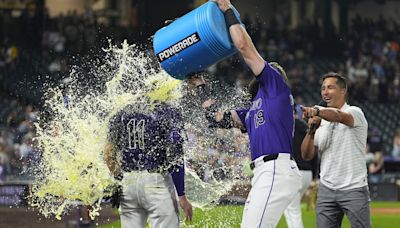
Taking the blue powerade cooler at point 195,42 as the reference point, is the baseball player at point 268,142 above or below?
below

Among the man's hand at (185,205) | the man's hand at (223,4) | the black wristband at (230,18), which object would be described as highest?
the man's hand at (223,4)

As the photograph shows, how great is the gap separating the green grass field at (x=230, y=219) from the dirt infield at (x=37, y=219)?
60 cm

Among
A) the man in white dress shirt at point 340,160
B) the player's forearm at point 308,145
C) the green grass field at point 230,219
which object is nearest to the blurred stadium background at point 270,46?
the green grass field at point 230,219

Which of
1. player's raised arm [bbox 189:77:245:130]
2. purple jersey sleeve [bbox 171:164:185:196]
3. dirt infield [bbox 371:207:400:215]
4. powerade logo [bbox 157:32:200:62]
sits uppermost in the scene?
powerade logo [bbox 157:32:200:62]

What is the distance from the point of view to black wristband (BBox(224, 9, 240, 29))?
686 cm

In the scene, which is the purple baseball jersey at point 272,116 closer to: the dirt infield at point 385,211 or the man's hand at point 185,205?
the man's hand at point 185,205

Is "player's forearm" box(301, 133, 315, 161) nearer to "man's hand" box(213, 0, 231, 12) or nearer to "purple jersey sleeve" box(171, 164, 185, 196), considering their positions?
"purple jersey sleeve" box(171, 164, 185, 196)

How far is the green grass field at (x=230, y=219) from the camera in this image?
41.8 ft

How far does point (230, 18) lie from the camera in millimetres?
6891

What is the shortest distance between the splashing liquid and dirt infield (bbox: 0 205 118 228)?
477 centimetres

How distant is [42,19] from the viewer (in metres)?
29.8

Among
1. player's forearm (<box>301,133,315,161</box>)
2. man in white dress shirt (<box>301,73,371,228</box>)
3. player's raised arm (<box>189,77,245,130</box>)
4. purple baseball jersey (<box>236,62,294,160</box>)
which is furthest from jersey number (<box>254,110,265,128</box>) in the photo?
player's forearm (<box>301,133,315,161</box>)

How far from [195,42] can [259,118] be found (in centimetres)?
81

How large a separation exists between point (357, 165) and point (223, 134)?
2554 millimetres
